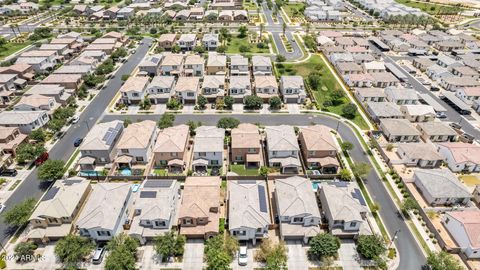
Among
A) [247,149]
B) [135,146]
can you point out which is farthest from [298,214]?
[135,146]

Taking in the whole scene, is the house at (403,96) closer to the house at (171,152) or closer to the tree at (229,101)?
the tree at (229,101)

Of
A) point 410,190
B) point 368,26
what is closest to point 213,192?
point 410,190

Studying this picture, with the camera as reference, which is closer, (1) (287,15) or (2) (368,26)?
(2) (368,26)

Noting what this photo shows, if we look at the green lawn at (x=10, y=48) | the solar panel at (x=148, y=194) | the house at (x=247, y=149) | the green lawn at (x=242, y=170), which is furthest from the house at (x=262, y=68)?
the green lawn at (x=10, y=48)

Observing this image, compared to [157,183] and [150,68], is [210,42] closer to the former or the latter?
[150,68]

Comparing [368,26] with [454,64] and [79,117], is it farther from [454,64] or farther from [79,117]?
[79,117]

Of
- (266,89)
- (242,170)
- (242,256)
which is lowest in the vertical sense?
(242,256)

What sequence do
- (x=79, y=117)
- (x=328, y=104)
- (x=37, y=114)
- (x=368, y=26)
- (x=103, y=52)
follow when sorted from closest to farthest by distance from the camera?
1. (x=37, y=114)
2. (x=79, y=117)
3. (x=328, y=104)
4. (x=103, y=52)
5. (x=368, y=26)
